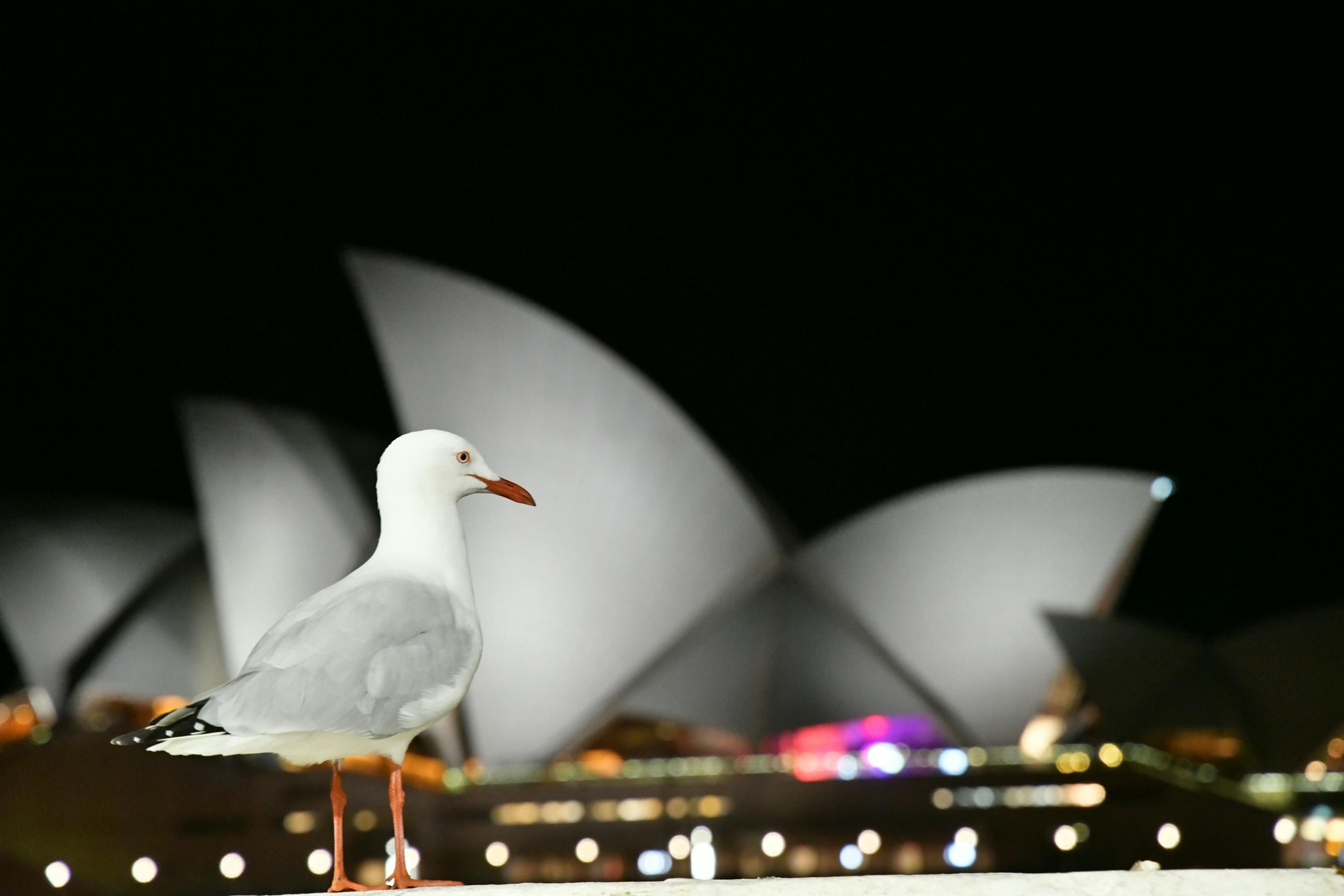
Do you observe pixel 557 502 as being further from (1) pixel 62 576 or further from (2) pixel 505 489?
(2) pixel 505 489

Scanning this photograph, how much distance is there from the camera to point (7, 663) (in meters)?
29.4

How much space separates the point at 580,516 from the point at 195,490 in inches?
231

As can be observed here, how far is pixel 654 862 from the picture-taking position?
14.0 metres

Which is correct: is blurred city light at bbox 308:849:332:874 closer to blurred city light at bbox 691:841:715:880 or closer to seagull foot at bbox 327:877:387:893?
blurred city light at bbox 691:841:715:880

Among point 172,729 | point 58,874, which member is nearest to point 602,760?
point 58,874

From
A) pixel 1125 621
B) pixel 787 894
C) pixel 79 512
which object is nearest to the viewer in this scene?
pixel 787 894

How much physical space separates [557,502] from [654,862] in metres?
4.74

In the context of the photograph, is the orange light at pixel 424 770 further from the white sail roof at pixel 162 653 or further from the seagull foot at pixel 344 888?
the seagull foot at pixel 344 888

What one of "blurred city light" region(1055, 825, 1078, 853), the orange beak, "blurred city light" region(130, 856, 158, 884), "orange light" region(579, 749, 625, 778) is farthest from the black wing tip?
"orange light" region(579, 749, 625, 778)

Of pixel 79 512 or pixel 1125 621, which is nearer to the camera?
pixel 1125 621

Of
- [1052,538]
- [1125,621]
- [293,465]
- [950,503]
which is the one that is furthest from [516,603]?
[1125,621]

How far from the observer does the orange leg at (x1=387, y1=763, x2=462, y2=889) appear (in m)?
2.62

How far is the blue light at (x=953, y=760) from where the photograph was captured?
1580 cm

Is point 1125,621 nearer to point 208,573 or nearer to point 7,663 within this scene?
point 208,573
